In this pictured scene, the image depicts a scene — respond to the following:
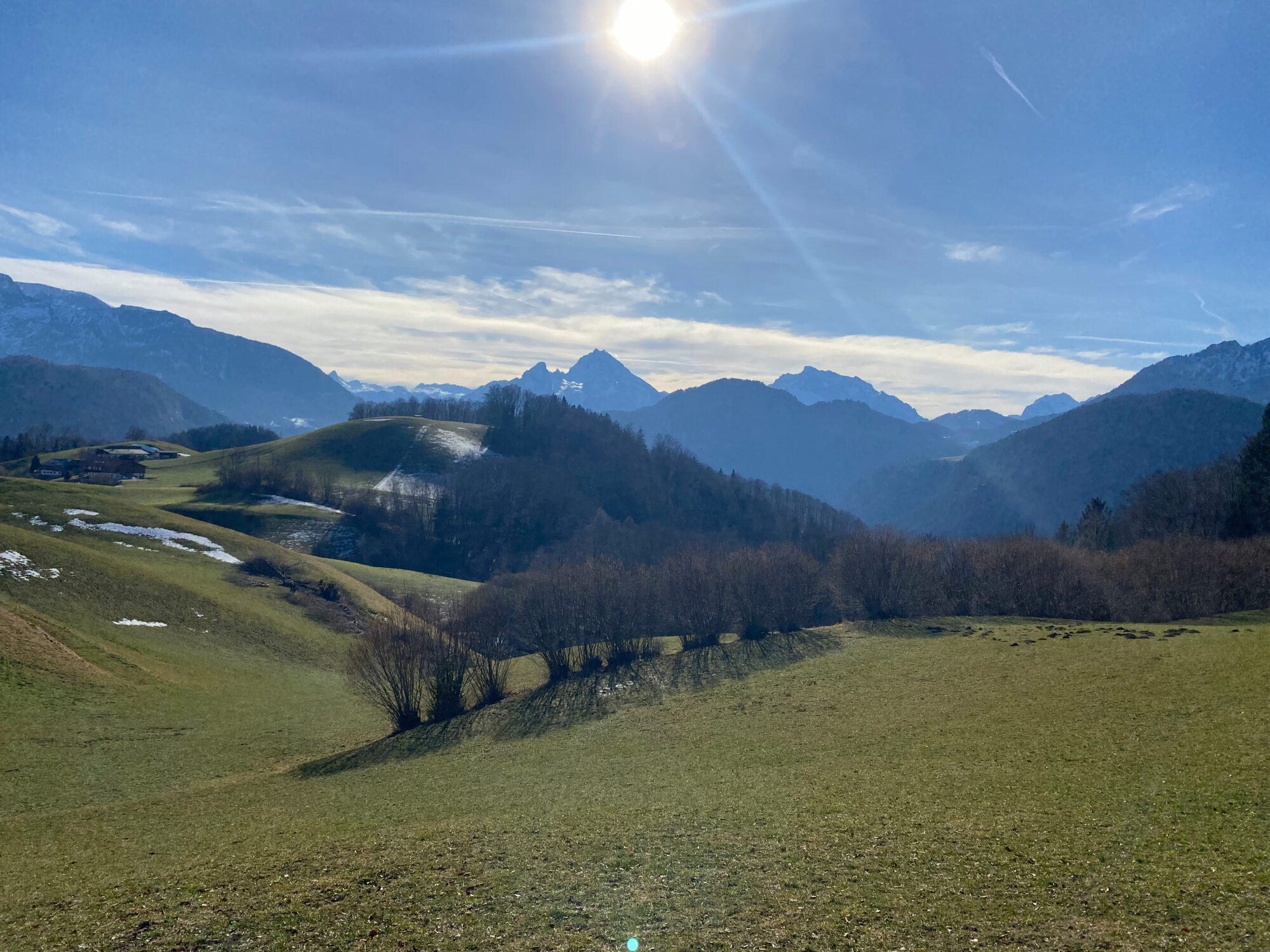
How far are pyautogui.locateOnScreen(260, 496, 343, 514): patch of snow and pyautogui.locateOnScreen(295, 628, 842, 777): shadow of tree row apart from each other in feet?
393

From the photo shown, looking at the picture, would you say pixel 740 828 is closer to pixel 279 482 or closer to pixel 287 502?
pixel 287 502

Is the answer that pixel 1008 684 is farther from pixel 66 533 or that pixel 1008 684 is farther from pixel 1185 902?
pixel 66 533

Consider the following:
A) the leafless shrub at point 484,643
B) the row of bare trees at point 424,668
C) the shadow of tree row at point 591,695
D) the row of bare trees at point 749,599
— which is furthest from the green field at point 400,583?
the shadow of tree row at point 591,695

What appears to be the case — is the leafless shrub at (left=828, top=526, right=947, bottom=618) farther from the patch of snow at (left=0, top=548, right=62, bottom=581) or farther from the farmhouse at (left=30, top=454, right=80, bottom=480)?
the farmhouse at (left=30, top=454, right=80, bottom=480)

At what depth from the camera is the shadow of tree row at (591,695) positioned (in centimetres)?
4475

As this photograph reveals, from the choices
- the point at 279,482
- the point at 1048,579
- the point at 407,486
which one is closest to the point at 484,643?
the point at 1048,579

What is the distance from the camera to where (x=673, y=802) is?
28.2m

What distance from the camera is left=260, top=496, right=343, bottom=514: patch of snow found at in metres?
152

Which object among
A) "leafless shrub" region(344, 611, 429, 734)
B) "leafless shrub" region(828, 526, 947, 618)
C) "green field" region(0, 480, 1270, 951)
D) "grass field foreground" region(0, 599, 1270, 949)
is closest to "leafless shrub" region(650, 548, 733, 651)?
"green field" region(0, 480, 1270, 951)

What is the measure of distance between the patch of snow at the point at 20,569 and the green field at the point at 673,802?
136 centimetres

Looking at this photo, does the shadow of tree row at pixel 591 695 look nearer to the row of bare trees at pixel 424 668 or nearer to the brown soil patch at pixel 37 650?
the row of bare trees at pixel 424 668

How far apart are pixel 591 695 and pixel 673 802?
2800cm

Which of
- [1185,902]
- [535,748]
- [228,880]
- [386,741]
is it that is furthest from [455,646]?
[1185,902]

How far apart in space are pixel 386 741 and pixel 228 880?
1117 inches
